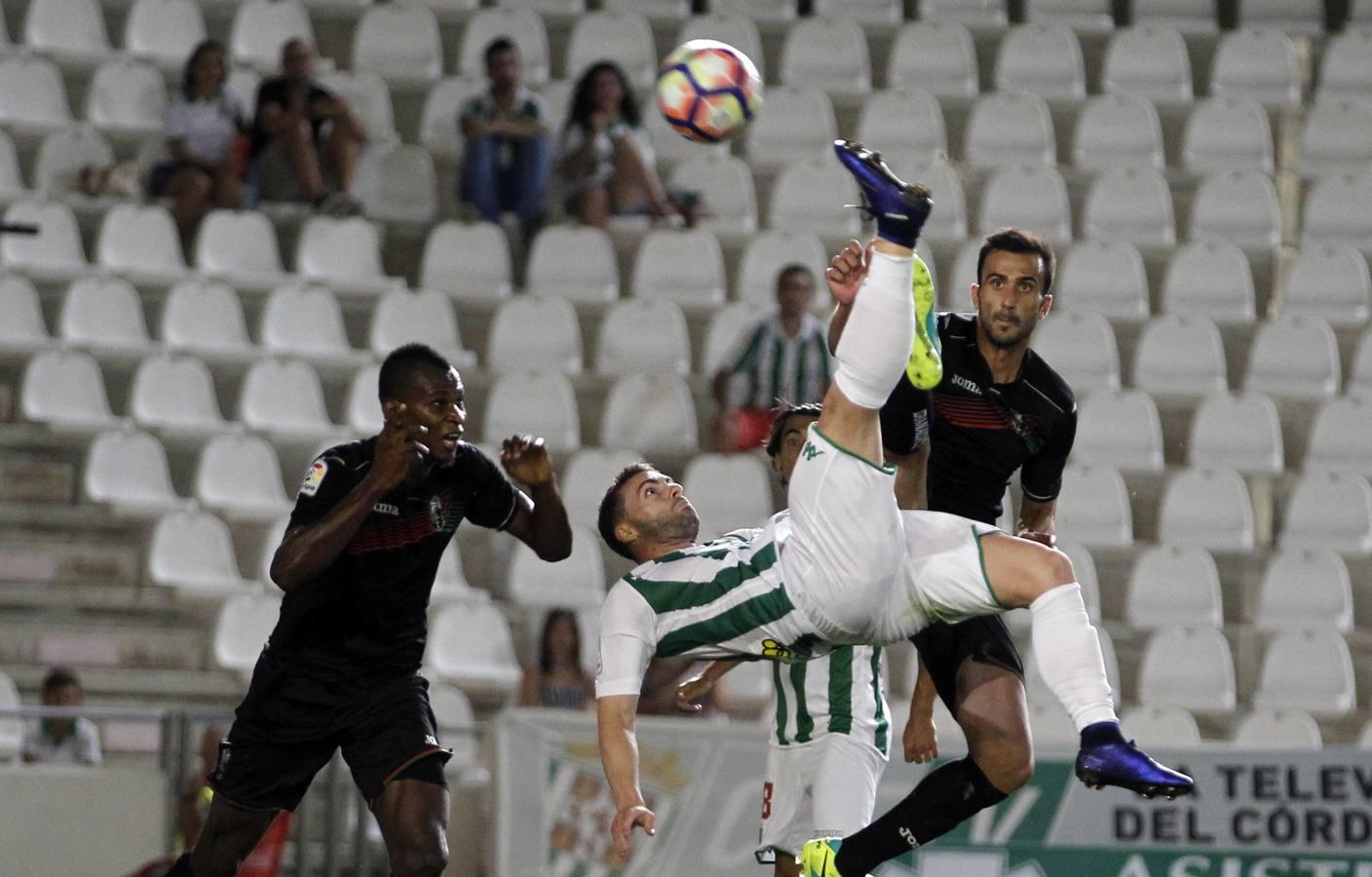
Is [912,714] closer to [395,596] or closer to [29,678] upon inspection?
[395,596]

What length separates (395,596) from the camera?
5.92 meters

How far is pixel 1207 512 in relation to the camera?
36.1ft

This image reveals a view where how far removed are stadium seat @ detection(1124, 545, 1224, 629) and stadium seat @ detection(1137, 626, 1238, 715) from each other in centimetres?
31

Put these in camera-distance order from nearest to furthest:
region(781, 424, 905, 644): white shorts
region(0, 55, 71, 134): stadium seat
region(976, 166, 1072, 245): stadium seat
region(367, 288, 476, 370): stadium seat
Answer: region(781, 424, 905, 644): white shorts < region(367, 288, 476, 370): stadium seat < region(0, 55, 71, 134): stadium seat < region(976, 166, 1072, 245): stadium seat

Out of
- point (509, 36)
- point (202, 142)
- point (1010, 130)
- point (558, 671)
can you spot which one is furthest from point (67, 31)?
point (1010, 130)

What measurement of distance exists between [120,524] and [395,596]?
16.2 feet

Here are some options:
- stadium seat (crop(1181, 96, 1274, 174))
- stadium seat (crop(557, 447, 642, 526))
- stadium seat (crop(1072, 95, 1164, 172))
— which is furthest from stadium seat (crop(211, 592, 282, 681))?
stadium seat (crop(1181, 96, 1274, 174))

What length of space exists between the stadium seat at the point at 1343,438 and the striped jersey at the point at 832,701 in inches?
229

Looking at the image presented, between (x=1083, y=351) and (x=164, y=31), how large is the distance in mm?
5851

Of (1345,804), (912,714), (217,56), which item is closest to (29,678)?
(217,56)

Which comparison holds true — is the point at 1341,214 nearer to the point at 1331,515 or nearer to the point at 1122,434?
the point at 1331,515

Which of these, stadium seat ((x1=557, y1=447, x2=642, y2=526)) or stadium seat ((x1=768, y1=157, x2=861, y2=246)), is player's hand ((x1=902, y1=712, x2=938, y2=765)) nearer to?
stadium seat ((x1=557, y1=447, x2=642, y2=526))

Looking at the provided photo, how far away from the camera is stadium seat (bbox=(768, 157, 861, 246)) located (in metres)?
12.3

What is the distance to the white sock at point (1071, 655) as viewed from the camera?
4984mm
